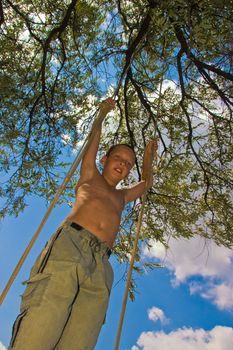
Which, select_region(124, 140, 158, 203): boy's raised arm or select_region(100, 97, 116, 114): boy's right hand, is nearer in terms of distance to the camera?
select_region(100, 97, 116, 114): boy's right hand

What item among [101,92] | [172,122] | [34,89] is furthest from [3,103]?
[172,122]

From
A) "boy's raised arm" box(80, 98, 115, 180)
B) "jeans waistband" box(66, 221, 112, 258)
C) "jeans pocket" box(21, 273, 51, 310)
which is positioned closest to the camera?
"jeans pocket" box(21, 273, 51, 310)

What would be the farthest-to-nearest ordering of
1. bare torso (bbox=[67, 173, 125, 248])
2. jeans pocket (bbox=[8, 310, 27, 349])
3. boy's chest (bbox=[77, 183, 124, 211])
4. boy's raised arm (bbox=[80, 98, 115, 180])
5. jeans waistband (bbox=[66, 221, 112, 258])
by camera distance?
boy's raised arm (bbox=[80, 98, 115, 180])
boy's chest (bbox=[77, 183, 124, 211])
bare torso (bbox=[67, 173, 125, 248])
jeans waistband (bbox=[66, 221, 112, 258])
jeans pocket (bbox=[8, 310, 27, 349])

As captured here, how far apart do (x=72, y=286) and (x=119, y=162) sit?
56.3 inches

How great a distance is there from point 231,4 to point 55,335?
312 centimetres

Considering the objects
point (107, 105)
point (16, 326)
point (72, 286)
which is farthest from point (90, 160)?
point (16, 326)

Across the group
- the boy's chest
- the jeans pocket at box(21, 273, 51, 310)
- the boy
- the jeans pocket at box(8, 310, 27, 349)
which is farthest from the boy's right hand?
the jeans pocket at box(8, 310, 27, 349)

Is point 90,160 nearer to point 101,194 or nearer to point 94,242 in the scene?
point 101,194

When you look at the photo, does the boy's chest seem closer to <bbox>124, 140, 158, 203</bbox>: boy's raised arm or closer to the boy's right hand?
<bbox>124, 140, 158, 203</bbox>: boy's raised arm

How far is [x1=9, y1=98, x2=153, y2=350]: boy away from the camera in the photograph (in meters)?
2.22

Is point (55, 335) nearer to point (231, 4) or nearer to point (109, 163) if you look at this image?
point (109, 163)

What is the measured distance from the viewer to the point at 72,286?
239 cm

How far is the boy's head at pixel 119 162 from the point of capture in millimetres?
3496

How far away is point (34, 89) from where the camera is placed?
586 cm
